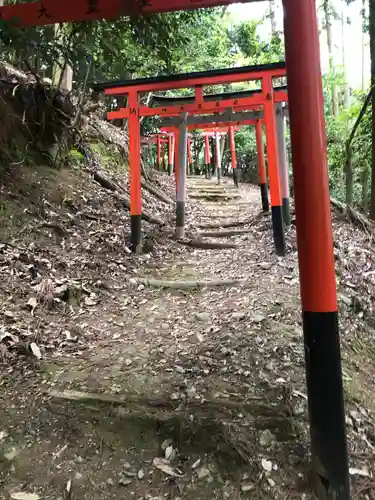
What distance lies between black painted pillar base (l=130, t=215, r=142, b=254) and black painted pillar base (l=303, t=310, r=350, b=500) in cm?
423

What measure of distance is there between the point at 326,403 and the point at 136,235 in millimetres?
4458

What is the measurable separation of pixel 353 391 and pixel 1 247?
3858 millimetres

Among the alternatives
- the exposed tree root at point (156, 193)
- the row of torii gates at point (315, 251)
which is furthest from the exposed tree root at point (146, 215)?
the row of torii gates at point (315, 251)

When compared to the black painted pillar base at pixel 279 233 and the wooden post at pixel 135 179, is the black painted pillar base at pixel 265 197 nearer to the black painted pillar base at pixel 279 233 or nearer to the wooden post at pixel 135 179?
the black painted pillar base at pixel 279 233

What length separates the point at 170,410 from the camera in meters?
3.13

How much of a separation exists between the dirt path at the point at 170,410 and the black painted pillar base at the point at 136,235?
73.7 inches

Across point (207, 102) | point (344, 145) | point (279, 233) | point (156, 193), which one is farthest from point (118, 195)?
point (344, 145)

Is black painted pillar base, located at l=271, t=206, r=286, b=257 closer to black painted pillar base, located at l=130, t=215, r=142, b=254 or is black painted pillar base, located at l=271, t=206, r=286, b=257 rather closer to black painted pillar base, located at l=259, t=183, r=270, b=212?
black painted pillar base, located at l=130, t=215, r=142, b=254

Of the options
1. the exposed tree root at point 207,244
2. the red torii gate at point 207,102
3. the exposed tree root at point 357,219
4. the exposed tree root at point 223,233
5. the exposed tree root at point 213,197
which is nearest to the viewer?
the red torii gate at point 207,102

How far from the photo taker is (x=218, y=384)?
11.0ft

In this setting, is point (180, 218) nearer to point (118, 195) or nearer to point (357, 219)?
point (118, 195)

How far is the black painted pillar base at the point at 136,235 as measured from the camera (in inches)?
257

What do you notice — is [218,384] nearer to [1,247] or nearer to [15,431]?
[15,431]

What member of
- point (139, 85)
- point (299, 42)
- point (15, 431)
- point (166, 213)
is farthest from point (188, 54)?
point (15, 431)
